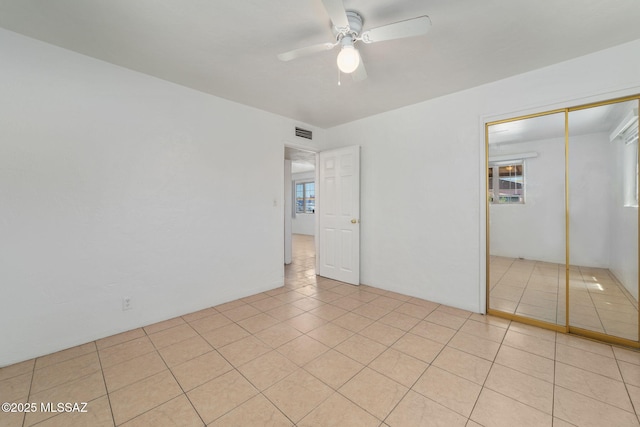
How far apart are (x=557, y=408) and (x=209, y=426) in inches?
85.5

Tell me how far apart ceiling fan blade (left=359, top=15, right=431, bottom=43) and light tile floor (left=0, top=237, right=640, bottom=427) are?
2424 millimetres

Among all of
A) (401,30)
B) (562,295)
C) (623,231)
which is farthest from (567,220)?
(401,30)

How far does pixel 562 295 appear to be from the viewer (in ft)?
9.07

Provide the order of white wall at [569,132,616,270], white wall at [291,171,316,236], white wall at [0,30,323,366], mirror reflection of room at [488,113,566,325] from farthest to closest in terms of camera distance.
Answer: white wall at [291,171,316,236] < mirror reflection of room at [488,113,566,325] < white wall at [569,132,616,270] < white wall at [0,30,323,366]

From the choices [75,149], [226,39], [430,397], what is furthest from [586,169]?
[75,149]

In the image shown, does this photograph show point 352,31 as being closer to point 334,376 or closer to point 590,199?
point 334,376

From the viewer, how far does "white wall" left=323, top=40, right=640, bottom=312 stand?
2416 millimetres

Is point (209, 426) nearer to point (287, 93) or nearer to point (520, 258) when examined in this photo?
point (287, 93)

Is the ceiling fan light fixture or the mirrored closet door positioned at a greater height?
the ceiling fan light fixture

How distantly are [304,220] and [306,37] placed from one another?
887 cm

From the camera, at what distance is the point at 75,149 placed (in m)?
2.28

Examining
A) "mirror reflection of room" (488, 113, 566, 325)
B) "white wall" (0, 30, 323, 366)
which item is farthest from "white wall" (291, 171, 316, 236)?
"mirror reflection of room" (488, 113, 566, 325)

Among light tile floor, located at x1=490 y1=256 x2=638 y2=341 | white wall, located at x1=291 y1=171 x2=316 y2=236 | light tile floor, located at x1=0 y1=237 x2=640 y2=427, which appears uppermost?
white wall, located at x1=291 y1=171 x2=316 y2=236

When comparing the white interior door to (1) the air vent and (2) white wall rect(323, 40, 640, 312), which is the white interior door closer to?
(2) white wall rect(323, 40, 640, 312)
